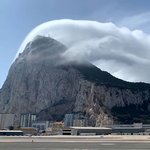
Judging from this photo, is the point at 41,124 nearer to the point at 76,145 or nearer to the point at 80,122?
the point at 80,122

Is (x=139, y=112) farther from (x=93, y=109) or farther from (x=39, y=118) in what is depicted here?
(x=39, y=118)

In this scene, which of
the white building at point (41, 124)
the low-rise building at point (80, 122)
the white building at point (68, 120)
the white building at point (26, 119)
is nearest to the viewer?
the low-rise building at point (80, 122)

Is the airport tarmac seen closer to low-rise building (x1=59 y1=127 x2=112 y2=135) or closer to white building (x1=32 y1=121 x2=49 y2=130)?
low-rise building (x1=59 y1=127 x2=112 y2=135)

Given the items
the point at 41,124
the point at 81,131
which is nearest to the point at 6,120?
the point at 41,124

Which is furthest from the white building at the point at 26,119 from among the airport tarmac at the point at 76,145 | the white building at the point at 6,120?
the airport tarmac at the point at 76,145

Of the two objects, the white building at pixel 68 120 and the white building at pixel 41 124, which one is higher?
the white building at pixel 68 120

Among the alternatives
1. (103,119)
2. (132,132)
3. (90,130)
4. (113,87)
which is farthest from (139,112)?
(90,130)

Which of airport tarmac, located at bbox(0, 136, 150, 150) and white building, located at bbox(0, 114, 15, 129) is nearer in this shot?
airport tarmac, located at bbox(0, 136, 150, 150)

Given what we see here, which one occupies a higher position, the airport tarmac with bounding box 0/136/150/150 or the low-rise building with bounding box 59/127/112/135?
the airport tarmac with bounding box 0/136/150/150

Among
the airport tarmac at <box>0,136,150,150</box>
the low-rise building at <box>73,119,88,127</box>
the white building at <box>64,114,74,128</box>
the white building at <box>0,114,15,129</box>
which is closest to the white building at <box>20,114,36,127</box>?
the white building at <box>0,114,15,129</box>

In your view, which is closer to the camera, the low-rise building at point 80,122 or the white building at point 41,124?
the low-rise building at point 80,122

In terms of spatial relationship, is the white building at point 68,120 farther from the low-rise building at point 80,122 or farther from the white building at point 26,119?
the white building at point 26,119
